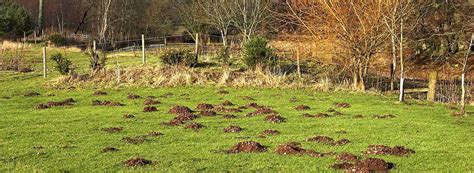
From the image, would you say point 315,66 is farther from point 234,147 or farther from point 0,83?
point 234,147

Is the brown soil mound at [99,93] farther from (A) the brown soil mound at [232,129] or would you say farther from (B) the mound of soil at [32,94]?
(A) the brown soil mound at [232,129]

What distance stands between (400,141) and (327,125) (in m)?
2.73

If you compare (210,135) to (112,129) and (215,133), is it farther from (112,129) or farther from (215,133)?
(112,129)

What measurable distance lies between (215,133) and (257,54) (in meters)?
14.9

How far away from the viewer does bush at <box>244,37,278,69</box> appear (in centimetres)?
2781

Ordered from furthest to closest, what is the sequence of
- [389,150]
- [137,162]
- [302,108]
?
[302,108] → [389,150] → [137,162]

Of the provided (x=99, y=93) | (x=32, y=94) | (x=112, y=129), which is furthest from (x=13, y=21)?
(x=112, y=129)

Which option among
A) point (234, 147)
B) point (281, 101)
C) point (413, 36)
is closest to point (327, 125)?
point (234, 147)

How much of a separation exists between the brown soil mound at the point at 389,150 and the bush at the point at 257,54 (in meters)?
17.0

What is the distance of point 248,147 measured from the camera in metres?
11.1

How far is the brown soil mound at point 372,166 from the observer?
9309 mm

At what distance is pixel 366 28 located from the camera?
25.9 meters

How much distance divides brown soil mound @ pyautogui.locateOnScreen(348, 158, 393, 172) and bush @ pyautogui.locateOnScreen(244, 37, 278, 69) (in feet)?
60.3

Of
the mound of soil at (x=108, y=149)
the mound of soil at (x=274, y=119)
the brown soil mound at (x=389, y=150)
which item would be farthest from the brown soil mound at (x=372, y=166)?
the mound of soil at (x=274, y=119)
